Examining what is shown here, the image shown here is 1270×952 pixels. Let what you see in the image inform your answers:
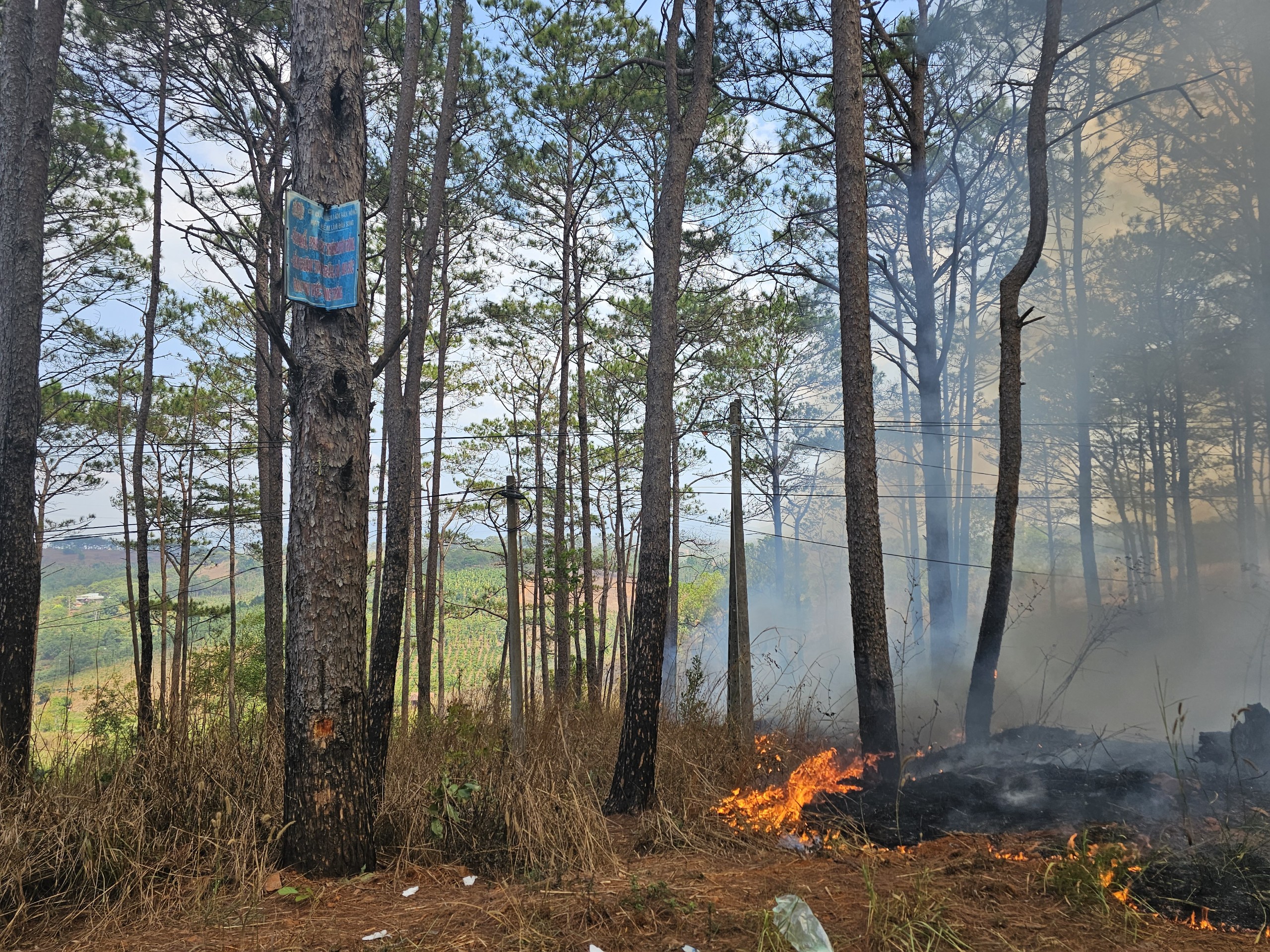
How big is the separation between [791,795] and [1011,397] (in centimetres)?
504

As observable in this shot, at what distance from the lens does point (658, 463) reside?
638 cm

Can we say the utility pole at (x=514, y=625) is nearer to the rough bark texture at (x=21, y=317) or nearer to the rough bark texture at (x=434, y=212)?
the rough bark texture at (x=434, y=212)

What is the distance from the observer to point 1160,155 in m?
16.3

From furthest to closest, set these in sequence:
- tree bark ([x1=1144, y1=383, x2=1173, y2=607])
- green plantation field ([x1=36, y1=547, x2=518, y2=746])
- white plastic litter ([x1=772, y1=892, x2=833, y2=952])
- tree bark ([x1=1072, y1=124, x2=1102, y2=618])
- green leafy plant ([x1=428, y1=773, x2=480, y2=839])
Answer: tree bark ([x1=1072, y1=124, x2=1102, y2=618]) → tree bark ([x1=1144, y1=383, x2=1173, y2=607]) → green plantation field ([x1=36, y1=547, x2=518, y2=746]) → green leafy plant ([x1=428, y1=773, x2=480, y2=839]) → white plastic litter ([x1=772, y1=892, x2=833, y2=952])

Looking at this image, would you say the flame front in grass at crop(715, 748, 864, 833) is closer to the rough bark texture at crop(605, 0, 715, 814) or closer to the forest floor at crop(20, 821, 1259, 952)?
the rough bark texture at crop(605, 0, 715, 814)

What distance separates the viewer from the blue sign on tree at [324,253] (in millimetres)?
3938

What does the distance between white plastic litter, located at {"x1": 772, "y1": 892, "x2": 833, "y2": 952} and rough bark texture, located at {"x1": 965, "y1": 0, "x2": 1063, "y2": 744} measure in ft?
18.1

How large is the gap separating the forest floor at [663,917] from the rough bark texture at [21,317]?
11.2ft

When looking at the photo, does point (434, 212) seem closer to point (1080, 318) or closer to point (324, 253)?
point (324, 253)

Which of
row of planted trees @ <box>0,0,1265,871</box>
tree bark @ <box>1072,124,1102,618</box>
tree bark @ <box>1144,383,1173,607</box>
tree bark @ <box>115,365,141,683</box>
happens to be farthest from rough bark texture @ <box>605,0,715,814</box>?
tree bark @ <box>1144,383,1173,607</box>

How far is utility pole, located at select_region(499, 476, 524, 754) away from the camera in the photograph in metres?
6.65

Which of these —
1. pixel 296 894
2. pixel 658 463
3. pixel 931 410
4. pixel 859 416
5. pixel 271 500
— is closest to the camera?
pixel 296 894

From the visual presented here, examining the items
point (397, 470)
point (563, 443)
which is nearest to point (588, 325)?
point (563, 443)

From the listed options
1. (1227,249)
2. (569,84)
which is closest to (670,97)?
(569,84)
